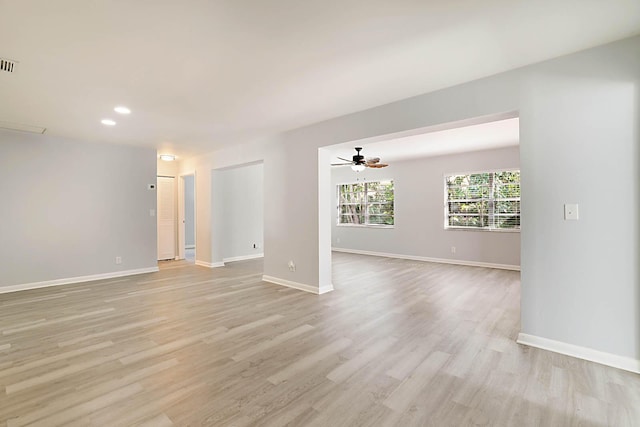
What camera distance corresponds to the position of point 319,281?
444 centimetres

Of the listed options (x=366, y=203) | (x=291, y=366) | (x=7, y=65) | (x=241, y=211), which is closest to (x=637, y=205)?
(x=291, y=366)

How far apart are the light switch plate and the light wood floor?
45.5 inches

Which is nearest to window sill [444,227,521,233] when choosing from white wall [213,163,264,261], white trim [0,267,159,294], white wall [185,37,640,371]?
white wall [185,37,640,371]

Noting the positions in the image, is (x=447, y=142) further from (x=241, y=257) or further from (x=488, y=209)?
(x=241, y=257)

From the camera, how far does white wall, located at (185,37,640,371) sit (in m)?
2.30

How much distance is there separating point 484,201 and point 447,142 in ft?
6.19

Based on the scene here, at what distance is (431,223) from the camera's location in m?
7.25

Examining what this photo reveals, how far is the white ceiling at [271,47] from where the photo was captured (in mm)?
1897

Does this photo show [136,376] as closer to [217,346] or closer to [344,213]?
[217,346]

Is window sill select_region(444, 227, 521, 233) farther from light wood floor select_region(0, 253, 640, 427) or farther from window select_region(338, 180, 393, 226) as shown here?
light wood floor select_region(0, 253, 640, 427)

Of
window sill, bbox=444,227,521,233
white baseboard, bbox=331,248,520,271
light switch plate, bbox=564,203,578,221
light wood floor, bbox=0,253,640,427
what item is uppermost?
light switch plate, bbox=564,203,578,221

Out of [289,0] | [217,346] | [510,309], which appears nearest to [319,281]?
[217,346]

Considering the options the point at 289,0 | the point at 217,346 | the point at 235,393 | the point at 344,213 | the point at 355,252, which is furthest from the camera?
the point at 344,213

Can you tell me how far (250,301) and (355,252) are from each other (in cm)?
515
